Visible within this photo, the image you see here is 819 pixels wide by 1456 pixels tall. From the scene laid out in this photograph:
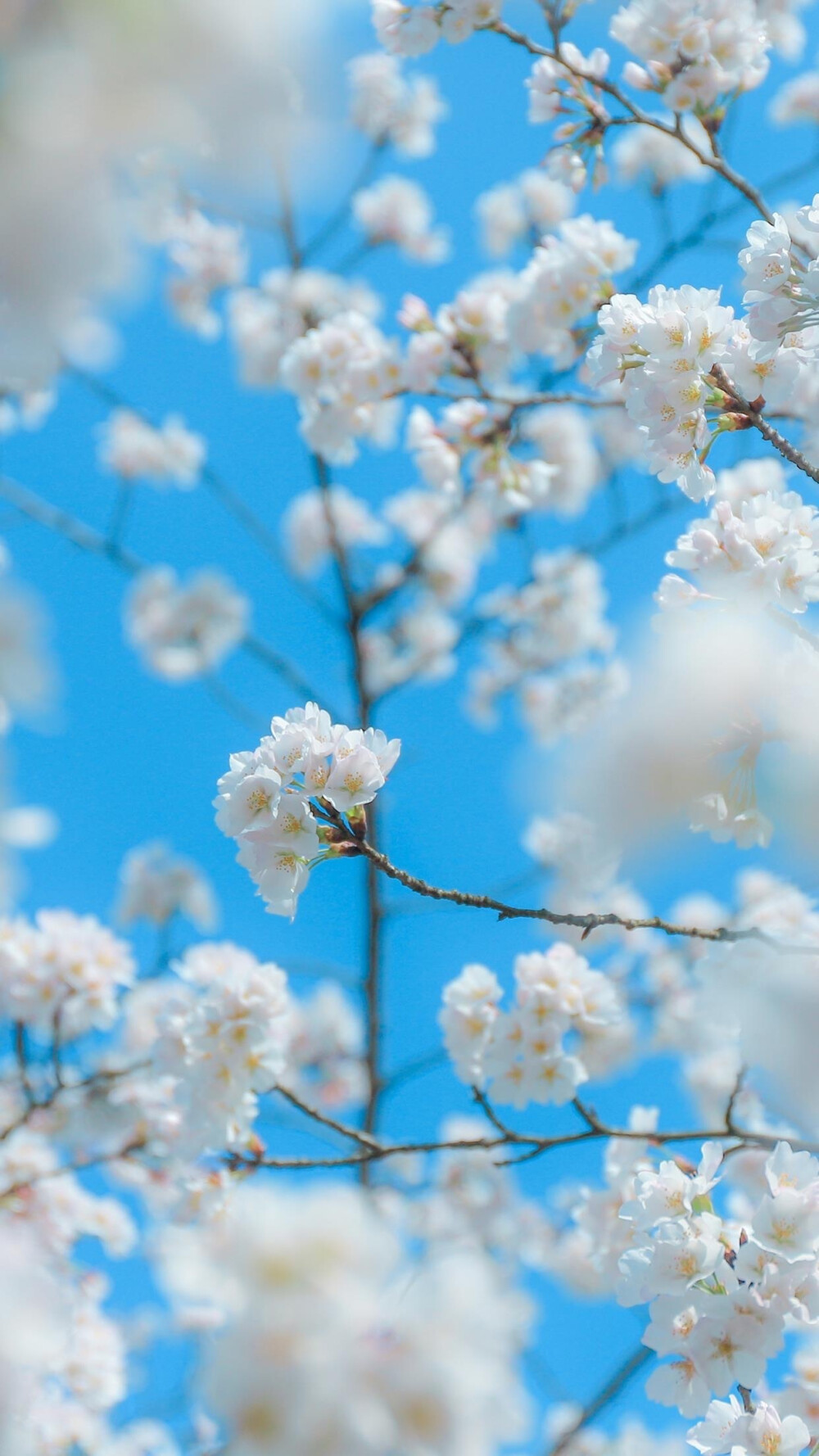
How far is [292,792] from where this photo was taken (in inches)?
61.2

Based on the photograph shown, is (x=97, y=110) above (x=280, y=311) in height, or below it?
below

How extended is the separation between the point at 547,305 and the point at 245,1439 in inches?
129

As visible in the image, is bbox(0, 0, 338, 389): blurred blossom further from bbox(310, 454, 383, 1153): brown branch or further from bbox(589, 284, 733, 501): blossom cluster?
bbox(310, 454, 383, 1153): brown branch

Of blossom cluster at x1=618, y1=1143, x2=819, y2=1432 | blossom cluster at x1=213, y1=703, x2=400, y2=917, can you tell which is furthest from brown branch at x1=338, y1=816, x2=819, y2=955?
blossom cluster at x1=618, y1=1143, x2=819, y2=1432

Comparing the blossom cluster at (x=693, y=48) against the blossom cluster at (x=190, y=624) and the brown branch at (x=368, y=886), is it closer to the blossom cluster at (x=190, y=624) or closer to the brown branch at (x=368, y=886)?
the brown branch at (x=368, y=886)

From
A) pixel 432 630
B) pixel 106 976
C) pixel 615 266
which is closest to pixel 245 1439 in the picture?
pixel 106 976

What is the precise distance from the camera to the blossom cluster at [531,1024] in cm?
253

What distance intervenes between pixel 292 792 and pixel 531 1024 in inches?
52.9

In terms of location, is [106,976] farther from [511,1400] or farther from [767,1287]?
[511,1400]

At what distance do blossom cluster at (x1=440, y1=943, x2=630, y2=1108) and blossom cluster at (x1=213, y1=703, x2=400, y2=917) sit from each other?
1173 mm

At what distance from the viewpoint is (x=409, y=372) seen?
3445 millimetres

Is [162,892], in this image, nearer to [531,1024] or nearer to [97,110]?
[531,1024]

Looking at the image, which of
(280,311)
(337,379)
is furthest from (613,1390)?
(280,311)

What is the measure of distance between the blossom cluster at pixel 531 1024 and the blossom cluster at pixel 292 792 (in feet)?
3.85
